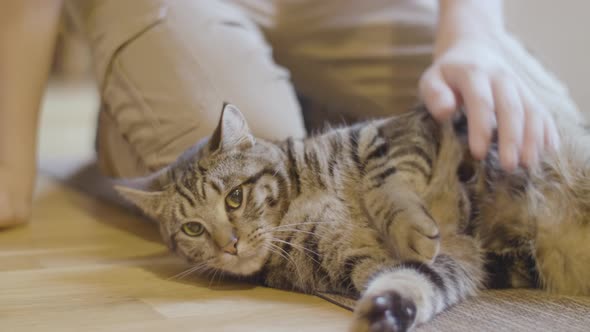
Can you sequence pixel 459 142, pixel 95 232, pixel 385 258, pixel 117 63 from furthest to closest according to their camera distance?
pixel 95 232 → pixel 117 63 → pixel 459 142 → pixel 385 258

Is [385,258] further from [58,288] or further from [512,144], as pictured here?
[58,288]

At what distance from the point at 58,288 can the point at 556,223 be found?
99 centimetres

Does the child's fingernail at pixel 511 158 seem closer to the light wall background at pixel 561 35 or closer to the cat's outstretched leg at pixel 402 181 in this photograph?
the cat's outstretched leg at pixel 402 181

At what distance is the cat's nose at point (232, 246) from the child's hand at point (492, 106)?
475 mm

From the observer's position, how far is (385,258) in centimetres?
117

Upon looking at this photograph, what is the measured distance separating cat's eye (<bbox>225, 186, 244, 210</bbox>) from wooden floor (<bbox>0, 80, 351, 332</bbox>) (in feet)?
0.58

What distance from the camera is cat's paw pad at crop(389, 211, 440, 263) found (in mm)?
1084

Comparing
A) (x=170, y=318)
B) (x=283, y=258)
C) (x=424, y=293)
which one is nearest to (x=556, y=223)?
(x=424, y=293)

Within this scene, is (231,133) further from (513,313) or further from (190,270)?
(513,313)

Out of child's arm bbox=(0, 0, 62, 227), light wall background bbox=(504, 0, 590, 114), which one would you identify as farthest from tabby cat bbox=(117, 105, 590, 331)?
light wall background bbox=(504, 0, 590, 114)

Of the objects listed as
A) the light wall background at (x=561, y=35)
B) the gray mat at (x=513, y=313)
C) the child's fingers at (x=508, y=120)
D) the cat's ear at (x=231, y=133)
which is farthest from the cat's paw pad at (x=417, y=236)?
the light wall background at (x=561, y=35)

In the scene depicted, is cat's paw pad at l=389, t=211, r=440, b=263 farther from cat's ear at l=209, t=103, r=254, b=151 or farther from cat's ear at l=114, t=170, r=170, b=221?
cat's ear at l=114, t=170, r=170, b=221

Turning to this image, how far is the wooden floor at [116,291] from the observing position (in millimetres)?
1056

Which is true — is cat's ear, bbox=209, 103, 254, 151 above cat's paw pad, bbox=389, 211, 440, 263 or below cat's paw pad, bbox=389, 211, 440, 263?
above
